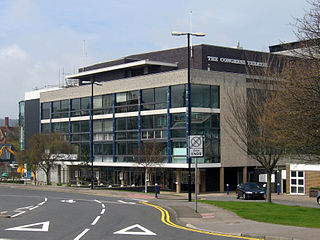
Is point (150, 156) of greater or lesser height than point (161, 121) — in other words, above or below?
below

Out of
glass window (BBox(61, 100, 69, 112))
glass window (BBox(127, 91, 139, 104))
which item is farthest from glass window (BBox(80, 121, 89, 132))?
glass window (BBox(127, 91, 139, 104))

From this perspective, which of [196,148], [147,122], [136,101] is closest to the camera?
[196,148]

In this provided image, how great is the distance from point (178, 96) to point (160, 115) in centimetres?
354

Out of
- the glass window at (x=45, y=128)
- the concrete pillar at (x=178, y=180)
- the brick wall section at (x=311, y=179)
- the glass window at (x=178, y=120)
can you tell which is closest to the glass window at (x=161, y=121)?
the glass window at (x=178, y=120)

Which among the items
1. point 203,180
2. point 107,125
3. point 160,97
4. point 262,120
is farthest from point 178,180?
point 262,120

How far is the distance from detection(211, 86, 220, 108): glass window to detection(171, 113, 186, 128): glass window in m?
3.60

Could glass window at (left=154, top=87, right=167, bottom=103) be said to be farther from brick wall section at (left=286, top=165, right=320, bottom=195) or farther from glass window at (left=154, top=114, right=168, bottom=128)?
brick wall section at (left=286, top=165, right=320, bottom=195)

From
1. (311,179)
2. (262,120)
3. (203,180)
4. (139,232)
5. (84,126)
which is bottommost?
(203,180)

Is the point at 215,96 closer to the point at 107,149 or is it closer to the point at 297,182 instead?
the point at 297,182

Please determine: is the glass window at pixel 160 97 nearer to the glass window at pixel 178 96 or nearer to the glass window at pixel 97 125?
the glass window at pixel 178 96

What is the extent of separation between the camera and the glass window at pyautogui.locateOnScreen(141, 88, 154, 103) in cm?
5799

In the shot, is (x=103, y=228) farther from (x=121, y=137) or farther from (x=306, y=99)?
(x=121, y=137)

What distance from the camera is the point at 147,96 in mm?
58750

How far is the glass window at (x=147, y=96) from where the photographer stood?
5799 centimetres
